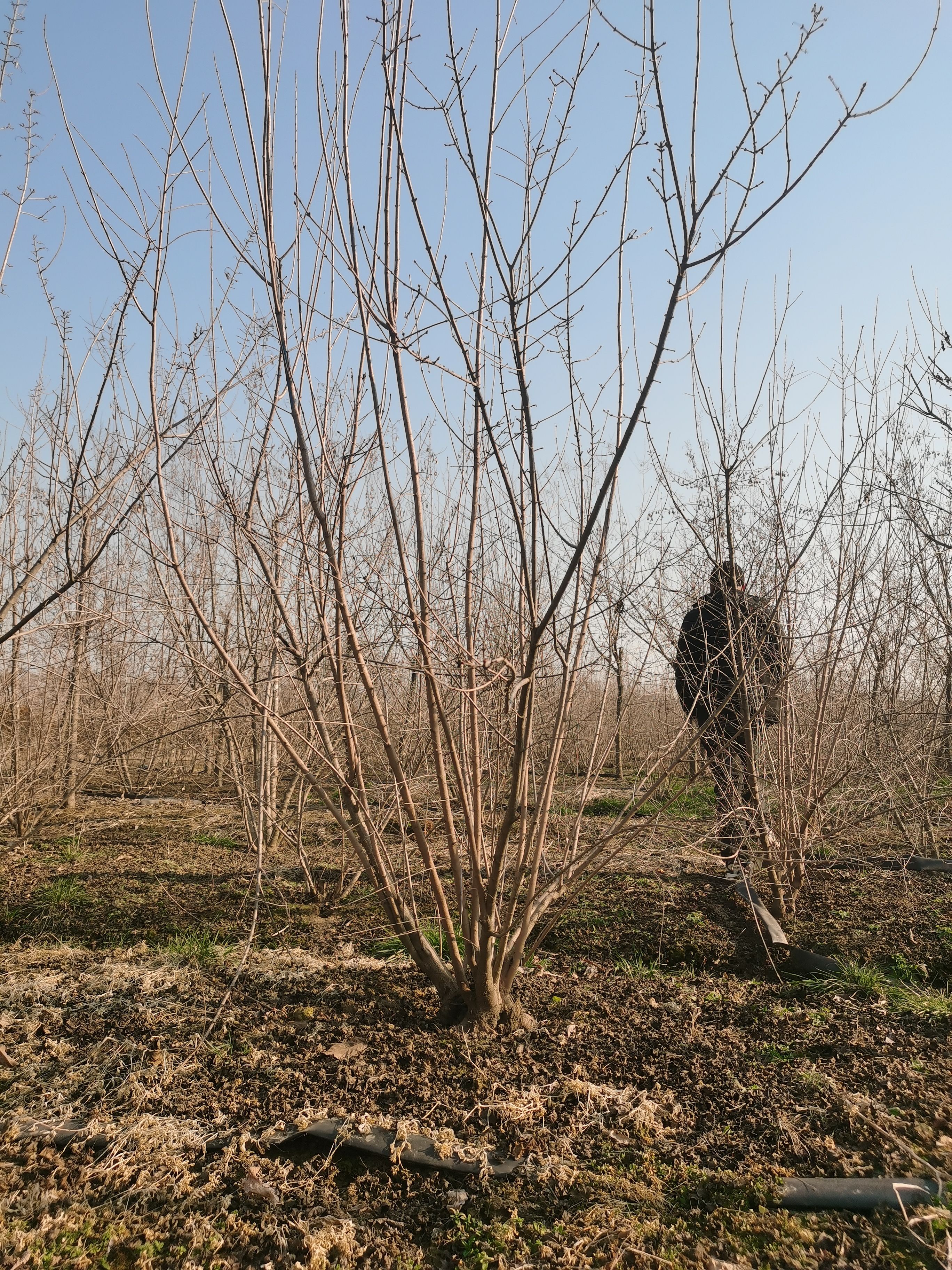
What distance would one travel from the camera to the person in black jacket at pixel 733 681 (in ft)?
11.3

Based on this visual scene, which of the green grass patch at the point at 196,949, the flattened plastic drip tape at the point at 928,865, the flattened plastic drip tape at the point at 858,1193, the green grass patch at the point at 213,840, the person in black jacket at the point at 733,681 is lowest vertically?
the flattened plastic drip tape at the point at 858,1193

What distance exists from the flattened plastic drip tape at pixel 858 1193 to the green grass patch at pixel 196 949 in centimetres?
229

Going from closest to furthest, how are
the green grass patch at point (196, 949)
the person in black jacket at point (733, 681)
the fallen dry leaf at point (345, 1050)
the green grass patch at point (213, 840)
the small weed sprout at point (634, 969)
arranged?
1. the fallen dry leaf at point (345, 1050)
2. the small weed sprout at point (634, 969)
3. the green grass patch at point (196, 949)
4. the person in black jacket at point (733, 681)
5. the green grass patch at point (213, 840)

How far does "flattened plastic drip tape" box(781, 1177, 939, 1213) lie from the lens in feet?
5.83

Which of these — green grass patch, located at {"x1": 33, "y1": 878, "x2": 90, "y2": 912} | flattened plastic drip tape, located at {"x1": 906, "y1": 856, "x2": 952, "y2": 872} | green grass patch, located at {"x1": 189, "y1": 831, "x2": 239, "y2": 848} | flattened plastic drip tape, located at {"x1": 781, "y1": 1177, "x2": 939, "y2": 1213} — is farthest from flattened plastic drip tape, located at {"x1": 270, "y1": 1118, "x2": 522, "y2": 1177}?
green grass patch, located at {"x1": 189, "y1": 831, "x2": 239, "y2": 848}

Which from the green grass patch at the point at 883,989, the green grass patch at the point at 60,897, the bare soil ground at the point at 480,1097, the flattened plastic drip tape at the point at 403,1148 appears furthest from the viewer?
the green grass patch at the point at 60,897

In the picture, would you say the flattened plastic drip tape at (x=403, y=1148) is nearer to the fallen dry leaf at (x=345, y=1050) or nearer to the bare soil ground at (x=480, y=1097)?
the bare soil ground at (x=480, y=1097)

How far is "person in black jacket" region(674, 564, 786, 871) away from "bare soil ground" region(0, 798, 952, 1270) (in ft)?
1.85

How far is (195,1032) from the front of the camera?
103 inches

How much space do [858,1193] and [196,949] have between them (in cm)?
256

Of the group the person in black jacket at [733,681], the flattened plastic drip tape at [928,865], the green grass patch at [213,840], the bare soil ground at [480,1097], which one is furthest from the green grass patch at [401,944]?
the flattened plastic drip tape at [928,865]

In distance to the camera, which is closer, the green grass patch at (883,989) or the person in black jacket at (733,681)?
the green grass patch at (883,989)

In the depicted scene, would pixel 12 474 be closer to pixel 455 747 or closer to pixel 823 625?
pixel 455 747

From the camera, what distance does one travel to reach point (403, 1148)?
2.04 metres
